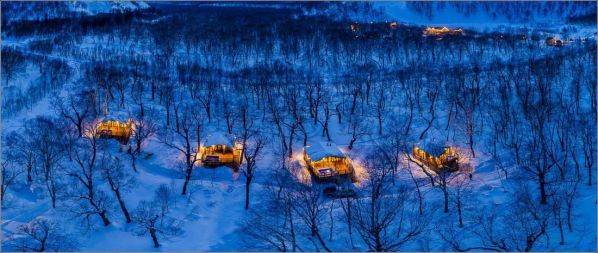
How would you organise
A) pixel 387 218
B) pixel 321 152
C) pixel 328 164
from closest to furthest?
pixel 387 218, pixel 328 164, pixel 321 152

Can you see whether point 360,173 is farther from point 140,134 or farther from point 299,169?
point 140,134

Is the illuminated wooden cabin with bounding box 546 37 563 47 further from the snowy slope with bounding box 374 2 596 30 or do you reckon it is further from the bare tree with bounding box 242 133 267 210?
the bare tree with bounding box 242 133 267 210

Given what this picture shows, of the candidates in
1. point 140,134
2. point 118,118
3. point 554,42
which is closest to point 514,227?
point 140,134

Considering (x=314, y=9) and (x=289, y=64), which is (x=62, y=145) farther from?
(x=314, y=9)

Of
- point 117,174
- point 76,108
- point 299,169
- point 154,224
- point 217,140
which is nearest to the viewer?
point 154,224

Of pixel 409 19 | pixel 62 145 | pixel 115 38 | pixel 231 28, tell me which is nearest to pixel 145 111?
pixel 62 145

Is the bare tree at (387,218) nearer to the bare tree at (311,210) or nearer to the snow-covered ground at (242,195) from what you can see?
the snow-covered ground at (242,195)

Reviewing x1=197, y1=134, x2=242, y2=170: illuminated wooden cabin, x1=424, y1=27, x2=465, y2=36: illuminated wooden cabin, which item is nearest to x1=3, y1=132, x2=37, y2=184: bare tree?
x1=197, y1=134, x2=242, y2=170: illuminated wooden cabin
